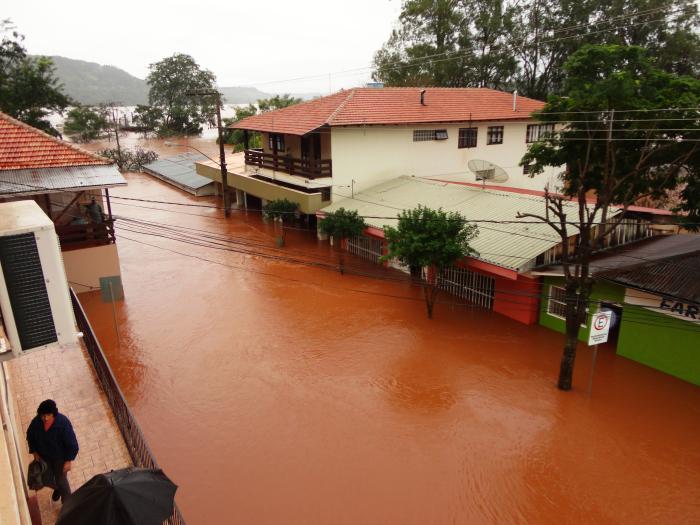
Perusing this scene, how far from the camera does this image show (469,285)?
1691 centimetres

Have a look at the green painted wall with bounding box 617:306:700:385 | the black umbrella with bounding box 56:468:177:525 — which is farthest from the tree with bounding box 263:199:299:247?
the black umbrella with bounding box 56:468:177:525

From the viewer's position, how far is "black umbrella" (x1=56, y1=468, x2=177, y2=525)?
5.21 m

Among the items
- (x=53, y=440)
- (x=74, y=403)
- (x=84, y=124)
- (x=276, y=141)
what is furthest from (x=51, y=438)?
(x=84, y=124)

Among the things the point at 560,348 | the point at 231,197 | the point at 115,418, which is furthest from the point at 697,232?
the point at 231,197

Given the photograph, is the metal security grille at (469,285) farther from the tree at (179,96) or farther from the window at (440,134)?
the tree at (179,96)

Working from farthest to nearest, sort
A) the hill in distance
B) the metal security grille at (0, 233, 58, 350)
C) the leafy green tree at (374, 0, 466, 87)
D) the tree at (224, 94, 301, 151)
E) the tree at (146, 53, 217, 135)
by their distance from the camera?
the hill in distance
the tree at (146, 53, 217, 135)
the tree at (224, 94, 301, 151)
the leafy green tree at (374, 0, 466, 87)
the metal security grille at (0, 233, 58, 350)

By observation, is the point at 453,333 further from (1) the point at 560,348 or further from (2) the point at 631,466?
(2) the point at 631,466

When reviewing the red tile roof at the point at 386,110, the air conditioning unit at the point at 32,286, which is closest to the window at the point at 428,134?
the red tile roof at the point at 386,110

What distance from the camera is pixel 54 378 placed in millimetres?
10234

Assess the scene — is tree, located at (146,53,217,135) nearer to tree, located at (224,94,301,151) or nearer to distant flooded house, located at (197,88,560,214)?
tree, located at (224,94,301,151)

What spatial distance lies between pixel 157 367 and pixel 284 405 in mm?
4042

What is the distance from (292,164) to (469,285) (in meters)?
11.1

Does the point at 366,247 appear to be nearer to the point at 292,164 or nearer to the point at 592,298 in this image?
the point at 292,164

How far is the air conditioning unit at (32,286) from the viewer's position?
461cm
